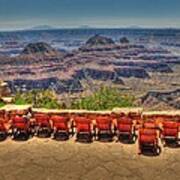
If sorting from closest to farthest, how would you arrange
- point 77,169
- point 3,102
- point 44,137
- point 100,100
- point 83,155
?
point 77,169
point 83,155
point 44,137
point 3,102
point 100,100

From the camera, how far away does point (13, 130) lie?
1509cm

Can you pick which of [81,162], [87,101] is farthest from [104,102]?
[81,162]

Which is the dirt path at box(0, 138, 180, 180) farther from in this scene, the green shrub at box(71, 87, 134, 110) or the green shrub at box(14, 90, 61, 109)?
the green shrub at box(14, 90, 61, 109)

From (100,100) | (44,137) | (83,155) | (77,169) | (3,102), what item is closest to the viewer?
(77,169)

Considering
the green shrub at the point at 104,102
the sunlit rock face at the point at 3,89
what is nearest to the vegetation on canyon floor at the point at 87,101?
the green shrub at the point at 104,102

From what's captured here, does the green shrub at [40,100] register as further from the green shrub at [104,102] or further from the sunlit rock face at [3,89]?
the green shrub at [104,102]

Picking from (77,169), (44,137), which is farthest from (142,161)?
Answer: (44,137)

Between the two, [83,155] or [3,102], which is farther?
[3,102]

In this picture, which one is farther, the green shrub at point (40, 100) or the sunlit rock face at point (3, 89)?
the sunlit rock face at point (3, 89)

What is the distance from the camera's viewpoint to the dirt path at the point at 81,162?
11.6 m

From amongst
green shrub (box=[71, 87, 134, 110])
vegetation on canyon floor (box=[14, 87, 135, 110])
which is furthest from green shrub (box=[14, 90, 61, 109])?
green shrub (box=[71, 87, 134, 110])

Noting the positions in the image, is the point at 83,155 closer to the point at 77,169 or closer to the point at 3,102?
the point at 77,169

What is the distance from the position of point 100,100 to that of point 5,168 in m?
8.42

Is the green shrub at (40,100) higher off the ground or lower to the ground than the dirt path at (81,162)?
lower
